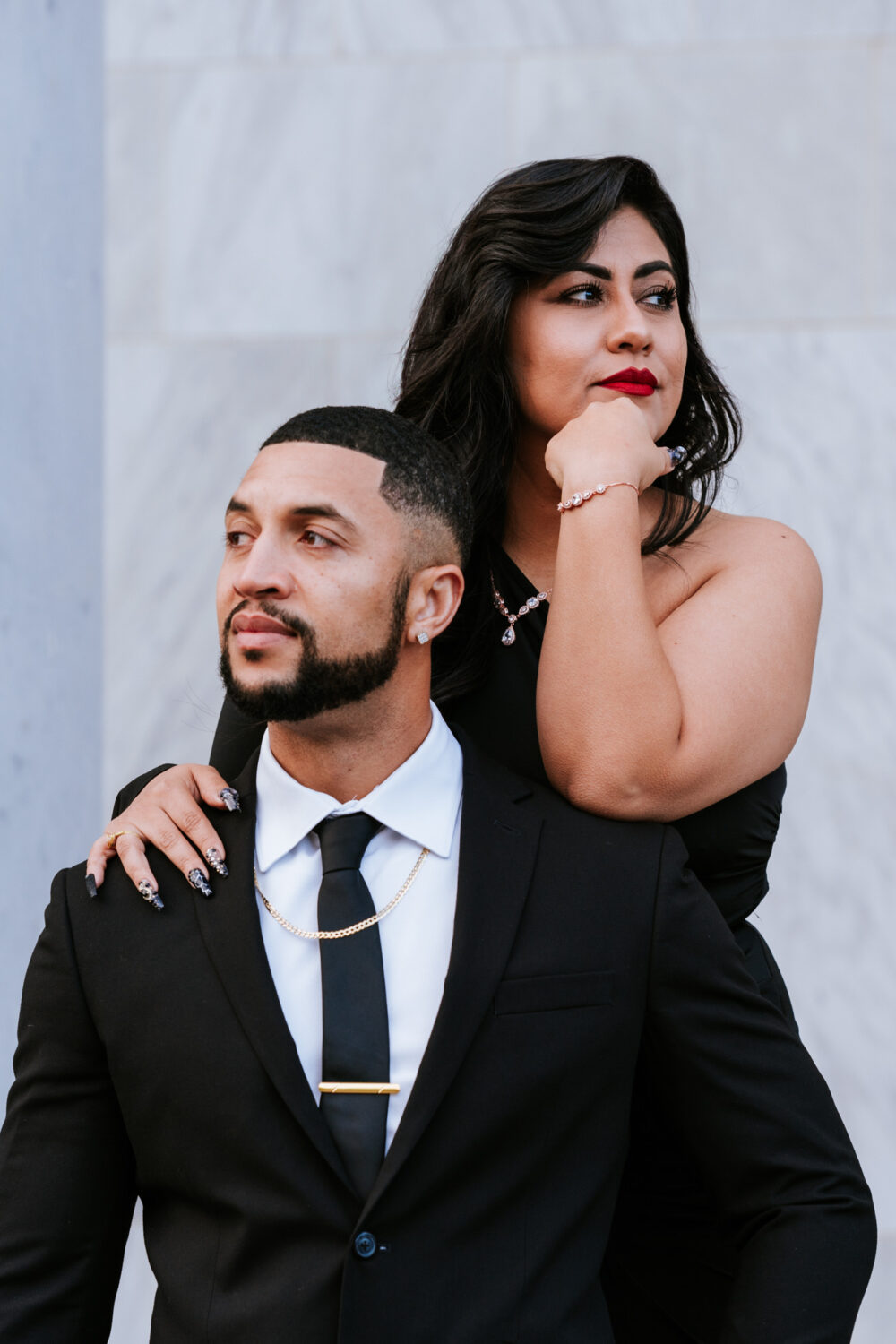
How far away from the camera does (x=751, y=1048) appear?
1986mm

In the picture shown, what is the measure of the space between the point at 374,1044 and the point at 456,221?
3.39 m

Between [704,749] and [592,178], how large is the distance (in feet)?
3.14

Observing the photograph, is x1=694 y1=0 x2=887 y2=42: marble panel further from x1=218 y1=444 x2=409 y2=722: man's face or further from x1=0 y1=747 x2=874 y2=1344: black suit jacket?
x1=0 y1=747 x2=874 y2=1344: black suit jacket

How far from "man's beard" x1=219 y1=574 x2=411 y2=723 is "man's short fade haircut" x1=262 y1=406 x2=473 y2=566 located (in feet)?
0.78

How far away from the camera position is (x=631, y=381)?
7.70ft

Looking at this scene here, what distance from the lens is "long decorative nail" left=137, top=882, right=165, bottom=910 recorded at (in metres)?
1.98

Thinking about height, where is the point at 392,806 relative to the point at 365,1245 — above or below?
above

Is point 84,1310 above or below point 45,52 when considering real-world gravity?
below

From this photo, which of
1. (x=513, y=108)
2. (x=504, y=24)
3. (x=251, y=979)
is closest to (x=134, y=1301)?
(x=251, y=979)

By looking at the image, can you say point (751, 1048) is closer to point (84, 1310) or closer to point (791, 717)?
point (791, 717)

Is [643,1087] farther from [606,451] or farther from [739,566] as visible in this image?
[606,451]

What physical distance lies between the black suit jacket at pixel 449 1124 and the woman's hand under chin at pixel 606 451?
0.51 m

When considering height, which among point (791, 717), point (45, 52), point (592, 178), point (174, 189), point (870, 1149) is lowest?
point (870, 1149)

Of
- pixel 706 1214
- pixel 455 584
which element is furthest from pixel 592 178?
pixel 706 1214
